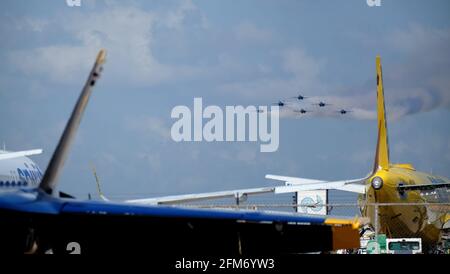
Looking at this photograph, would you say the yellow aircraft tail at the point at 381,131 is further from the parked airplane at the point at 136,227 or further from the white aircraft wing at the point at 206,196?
the parked airplane at the point at 136,227

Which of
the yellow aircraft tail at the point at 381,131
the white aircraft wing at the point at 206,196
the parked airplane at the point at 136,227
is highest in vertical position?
the yellow aircraft tail at the point at 381,131

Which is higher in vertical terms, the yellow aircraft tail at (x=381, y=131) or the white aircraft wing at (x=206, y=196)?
the yellow aircraft tail at (x=381, y=131)

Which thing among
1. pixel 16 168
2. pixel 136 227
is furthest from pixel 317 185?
pixel 136 227

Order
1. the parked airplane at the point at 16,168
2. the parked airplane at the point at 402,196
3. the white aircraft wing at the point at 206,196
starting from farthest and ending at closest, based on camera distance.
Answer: the parked airplane at the point at 402,196, the white aircraft wing at the point at 206,196, the parked airplane at the point at 16,168

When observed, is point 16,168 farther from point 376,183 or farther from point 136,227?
point 376,183

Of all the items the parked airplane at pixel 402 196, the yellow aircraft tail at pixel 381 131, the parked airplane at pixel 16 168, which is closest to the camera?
the parked airplane at pixel 16 168

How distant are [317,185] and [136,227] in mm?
31486

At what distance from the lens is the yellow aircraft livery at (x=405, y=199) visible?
52688 mm

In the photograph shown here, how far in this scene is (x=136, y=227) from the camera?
15.7 meters

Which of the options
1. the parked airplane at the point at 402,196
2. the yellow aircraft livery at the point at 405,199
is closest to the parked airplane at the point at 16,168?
the parked airplane at the point at 402,196

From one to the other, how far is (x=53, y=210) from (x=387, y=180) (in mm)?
40876

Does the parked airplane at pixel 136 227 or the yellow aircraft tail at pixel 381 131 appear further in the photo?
Answer: the yellow aircraft tail at pixel 381 131
